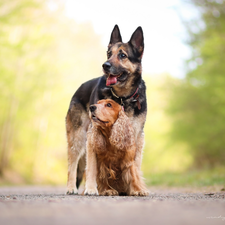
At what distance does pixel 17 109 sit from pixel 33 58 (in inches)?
110

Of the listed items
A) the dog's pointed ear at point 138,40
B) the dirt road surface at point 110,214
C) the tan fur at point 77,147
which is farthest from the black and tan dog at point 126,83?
the dirt road surface at point 110,214

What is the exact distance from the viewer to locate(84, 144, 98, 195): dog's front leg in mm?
5207

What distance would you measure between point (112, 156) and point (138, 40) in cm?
196

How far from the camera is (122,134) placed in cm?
521

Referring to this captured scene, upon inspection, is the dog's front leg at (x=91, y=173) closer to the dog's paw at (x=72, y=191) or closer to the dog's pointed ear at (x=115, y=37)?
the dog's paw at (x=72, y=191)

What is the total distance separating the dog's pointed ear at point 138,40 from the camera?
227 inches

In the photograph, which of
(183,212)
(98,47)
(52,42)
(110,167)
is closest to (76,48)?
(98,47)

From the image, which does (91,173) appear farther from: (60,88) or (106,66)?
(60,88)

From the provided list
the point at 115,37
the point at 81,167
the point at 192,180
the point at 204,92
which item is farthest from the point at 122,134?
the point at 204,92

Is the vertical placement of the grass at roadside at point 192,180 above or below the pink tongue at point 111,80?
below

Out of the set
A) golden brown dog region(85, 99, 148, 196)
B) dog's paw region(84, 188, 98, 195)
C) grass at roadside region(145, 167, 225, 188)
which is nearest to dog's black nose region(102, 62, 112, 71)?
golden brown dog region(85, 99, 148, 196)

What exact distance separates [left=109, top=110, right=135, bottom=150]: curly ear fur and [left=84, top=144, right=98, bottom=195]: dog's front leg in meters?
0.45

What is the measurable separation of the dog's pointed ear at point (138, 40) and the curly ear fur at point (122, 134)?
1.17m

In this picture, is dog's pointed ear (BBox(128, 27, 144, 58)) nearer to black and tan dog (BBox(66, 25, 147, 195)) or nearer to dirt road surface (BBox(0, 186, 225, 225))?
black and tan dog (BBox(66, 25, 147, 195))
